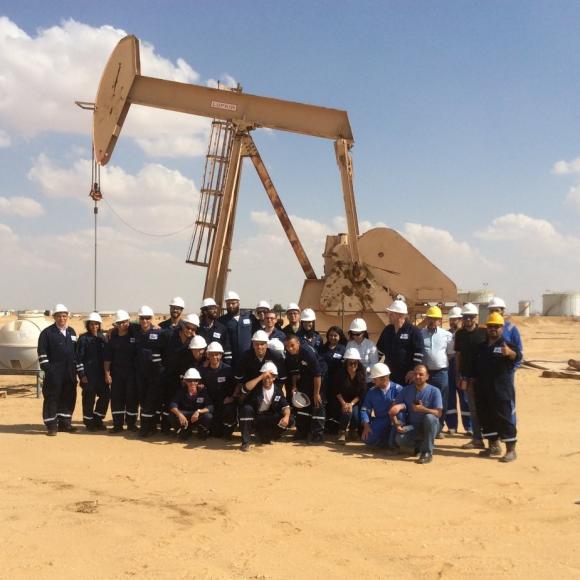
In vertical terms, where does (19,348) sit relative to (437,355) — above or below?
above

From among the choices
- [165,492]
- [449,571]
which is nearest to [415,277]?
[165,492]

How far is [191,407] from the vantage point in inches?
269

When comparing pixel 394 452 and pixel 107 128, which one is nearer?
pixel 394 452

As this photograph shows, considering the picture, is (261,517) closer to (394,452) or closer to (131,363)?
(394,452)

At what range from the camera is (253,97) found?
11.2 m

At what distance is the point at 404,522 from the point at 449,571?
819 mm

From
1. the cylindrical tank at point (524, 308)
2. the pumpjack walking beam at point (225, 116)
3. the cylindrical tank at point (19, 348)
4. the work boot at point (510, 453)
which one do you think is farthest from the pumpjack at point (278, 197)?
the cylindrical tank at point (524, 308)

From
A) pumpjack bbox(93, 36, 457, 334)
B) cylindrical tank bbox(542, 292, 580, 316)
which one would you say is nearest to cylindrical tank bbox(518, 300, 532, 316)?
cylindrical tank bbox(542, 292, 580, 316)

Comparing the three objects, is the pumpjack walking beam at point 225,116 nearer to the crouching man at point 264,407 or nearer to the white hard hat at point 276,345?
the white hard hat at point 276,345

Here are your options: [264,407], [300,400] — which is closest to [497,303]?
[300,400]

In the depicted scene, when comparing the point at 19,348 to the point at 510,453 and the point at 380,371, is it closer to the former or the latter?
the point at 380,371

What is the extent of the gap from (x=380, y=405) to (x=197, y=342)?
2.01m

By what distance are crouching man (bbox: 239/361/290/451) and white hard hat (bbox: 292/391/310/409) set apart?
0.13 m

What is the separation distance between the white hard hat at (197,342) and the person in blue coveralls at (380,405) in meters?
1.79
